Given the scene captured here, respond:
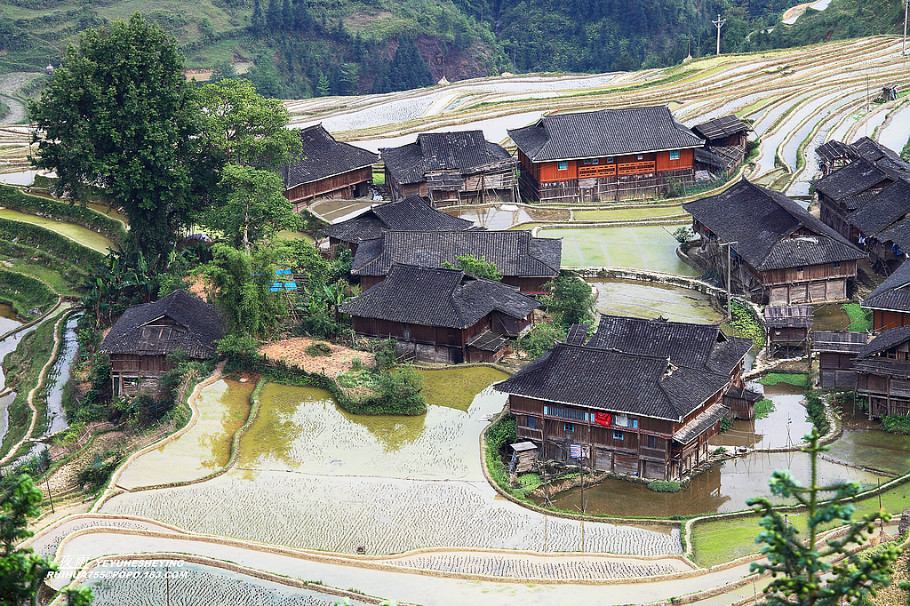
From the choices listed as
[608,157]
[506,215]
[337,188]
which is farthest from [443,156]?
[608,157]

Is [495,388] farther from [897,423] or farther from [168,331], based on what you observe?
[168,331]

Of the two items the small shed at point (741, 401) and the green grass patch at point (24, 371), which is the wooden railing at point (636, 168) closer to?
the small shed at point (741, 401)

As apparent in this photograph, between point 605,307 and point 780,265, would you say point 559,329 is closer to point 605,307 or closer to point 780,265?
point 605,307

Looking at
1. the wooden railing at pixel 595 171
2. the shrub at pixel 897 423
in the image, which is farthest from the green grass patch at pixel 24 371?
the shrub at pixel 897 423

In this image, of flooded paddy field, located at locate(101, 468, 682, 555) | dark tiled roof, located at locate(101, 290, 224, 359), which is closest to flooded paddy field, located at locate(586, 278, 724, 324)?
flooded paddy field, located at locate(101, 468, 682, 555)

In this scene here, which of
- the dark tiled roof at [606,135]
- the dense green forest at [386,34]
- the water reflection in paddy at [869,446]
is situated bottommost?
the water reflection in paddy at [869,446]

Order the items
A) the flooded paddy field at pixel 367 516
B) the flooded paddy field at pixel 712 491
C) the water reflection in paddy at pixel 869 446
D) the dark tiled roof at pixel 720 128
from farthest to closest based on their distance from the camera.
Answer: the dark tiled roof at pixel 720 128, the water reflection in paddy at pixel 869 446, the flooded paddy field at pixel 712 491, the flooded paddy field at pixel 367 516
